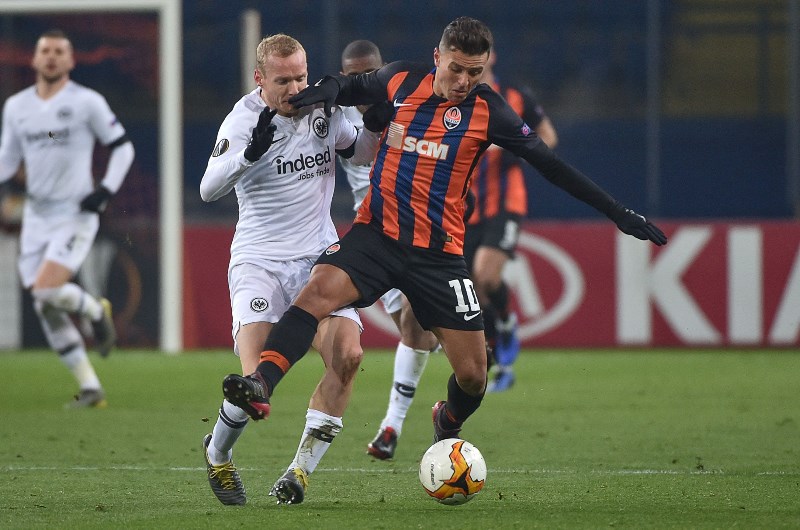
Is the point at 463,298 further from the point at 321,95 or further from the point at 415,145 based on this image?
the point at 321,95

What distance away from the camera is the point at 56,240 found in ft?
30.2

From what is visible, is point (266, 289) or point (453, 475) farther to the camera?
point (266, 289)

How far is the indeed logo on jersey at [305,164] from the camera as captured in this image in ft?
17.9

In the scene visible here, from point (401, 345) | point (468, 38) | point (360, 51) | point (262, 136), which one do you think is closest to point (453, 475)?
point (262, 136)

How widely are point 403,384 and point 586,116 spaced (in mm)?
10116

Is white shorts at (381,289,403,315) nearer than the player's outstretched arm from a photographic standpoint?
No

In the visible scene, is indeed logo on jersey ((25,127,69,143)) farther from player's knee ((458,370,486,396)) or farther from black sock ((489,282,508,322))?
player's knee ((458,370,486,396))

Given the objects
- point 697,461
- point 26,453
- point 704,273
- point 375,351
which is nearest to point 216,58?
point 375,351

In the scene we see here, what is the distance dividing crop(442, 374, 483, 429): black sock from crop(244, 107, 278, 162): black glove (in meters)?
1.26

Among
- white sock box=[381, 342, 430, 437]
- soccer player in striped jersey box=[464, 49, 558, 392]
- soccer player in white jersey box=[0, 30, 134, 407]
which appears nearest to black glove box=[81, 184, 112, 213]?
soccer player in white jersey box=[0, 30, 134, 407]

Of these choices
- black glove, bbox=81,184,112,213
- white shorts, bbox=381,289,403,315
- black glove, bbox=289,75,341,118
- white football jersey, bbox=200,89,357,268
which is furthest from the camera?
black glove, bbox=81,184,112,213

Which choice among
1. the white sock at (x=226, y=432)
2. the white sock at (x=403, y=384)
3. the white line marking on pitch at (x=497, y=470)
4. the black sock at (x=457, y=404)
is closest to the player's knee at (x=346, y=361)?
the white sock at (x=226, y=432)

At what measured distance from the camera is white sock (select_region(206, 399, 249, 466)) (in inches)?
204

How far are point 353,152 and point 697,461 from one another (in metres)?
2.24
